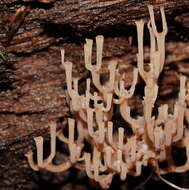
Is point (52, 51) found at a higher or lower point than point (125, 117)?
higher

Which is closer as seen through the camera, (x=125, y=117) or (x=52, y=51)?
(x=125, y=117)

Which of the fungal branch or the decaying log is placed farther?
the decaying log

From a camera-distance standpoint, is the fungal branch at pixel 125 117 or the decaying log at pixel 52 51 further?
the decaying log at pixel 52 51

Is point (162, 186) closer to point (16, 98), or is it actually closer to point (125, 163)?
point (125, 163)
